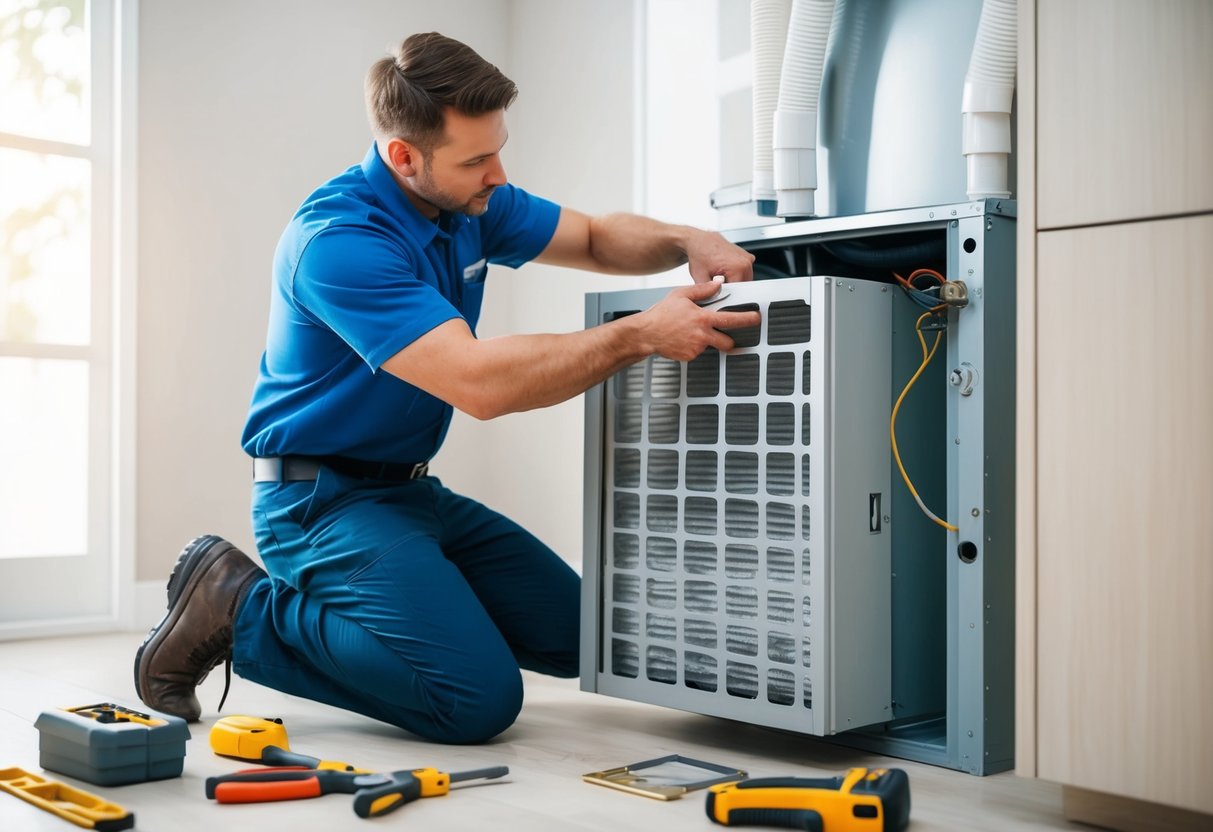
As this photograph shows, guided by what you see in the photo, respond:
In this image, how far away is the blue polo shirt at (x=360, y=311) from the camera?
1.68 meters

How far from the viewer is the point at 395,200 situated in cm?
186

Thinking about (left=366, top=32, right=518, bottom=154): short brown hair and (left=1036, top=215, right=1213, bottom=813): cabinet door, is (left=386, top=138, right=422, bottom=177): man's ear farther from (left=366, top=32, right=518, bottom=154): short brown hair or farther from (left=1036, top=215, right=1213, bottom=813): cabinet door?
(left=1036, top=215, right=1213, bottom=813): cabinet door

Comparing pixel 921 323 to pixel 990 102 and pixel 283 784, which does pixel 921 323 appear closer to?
pixel 990 102

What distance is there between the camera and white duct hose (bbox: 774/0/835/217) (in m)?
1.81

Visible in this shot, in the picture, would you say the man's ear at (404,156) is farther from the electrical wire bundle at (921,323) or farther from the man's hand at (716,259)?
the electrical wire bundle at (921,323)

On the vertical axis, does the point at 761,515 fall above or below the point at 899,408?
below

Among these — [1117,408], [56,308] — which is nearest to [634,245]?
[1117,408]

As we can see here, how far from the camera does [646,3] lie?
3.16m

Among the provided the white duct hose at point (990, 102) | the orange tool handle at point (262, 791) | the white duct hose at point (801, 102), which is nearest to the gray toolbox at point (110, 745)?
the orange tool handle at point (262, 791)

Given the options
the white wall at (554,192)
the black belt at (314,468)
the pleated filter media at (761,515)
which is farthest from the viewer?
the white wall at (554,192)

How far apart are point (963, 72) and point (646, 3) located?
5.29 feet

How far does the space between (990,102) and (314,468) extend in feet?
3.58

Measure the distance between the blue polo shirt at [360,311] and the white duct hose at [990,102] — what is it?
0.72 m

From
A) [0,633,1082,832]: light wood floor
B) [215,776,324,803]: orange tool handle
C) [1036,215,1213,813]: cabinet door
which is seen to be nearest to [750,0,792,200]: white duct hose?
[1036,215,1213,813]: cabinet door
